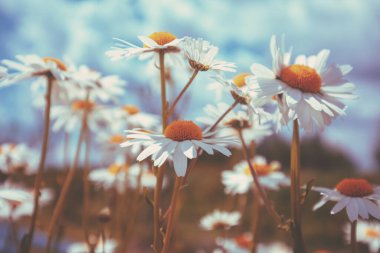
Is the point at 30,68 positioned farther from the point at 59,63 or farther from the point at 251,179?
the point at 251,179

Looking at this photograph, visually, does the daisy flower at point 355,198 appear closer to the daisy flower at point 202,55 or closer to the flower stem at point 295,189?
the flower stem at point 295,189

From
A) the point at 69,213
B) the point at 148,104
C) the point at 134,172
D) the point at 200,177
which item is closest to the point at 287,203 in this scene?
the point at 200,177

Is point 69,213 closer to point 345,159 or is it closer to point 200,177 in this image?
point 200,177

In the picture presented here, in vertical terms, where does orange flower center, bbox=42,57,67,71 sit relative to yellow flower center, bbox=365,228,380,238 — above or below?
above

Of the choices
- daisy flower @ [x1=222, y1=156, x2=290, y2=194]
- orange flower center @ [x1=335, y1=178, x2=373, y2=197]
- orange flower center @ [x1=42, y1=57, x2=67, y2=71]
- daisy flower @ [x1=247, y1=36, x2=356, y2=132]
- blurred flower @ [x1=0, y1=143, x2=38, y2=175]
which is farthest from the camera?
blurred flower @ [x1=0, y1=143, x2=38, y2=175]

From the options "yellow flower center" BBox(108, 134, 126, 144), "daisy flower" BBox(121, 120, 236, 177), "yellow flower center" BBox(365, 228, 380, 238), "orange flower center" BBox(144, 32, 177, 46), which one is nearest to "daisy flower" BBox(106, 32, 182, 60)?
"orange flower center" BBox(144, 32, 177, 46)

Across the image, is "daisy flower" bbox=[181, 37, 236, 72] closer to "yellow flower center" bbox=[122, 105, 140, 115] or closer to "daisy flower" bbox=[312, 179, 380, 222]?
"daisy flower" bbox=[312, 179, 380, 222]

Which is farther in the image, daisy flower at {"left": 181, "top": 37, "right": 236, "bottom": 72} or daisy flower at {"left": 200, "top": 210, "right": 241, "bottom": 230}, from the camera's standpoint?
daisy flower at {"left": 200, "top": 210, "right": 241, "bottom": 230}
